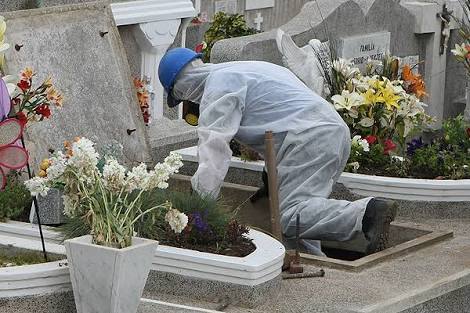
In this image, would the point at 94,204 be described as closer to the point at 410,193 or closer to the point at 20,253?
the point at 20,253

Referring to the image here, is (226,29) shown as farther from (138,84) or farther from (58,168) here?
(58,168)

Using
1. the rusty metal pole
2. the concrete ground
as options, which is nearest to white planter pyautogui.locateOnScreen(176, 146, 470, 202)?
the concrete ground

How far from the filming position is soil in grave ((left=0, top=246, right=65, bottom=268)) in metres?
6.93

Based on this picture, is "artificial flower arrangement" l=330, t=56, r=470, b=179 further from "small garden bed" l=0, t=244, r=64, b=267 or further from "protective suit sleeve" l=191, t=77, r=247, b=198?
"small garden bed" l=0, t=244, r=64, b=267

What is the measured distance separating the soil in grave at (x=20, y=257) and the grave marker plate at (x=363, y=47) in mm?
5895

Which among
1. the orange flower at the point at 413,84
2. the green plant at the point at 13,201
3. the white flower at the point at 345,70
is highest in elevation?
the green plant at the point at 13,201

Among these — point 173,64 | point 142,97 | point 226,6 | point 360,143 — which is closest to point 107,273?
point 173,64

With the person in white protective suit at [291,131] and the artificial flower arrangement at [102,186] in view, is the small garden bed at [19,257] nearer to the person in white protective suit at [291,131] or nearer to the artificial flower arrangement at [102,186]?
the artificial flower arrangement at [102,186]

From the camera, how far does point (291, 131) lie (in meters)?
8.92

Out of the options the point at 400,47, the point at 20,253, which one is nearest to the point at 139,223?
the point at 20,253

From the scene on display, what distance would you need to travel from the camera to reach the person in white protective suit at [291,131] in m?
8.71

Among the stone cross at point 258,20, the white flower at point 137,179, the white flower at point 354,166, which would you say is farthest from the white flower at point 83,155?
the stone cross at point 258,20

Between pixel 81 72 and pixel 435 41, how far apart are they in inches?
242

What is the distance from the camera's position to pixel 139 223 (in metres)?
7.61
